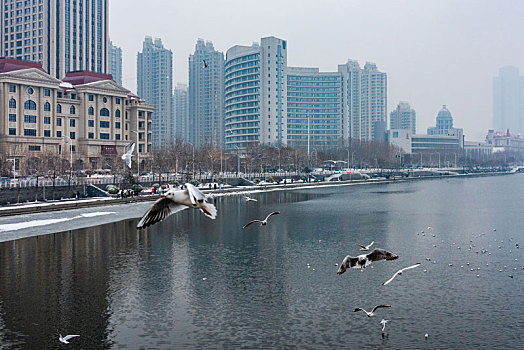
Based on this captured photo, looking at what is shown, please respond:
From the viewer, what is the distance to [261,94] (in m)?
182

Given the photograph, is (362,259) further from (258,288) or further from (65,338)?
(65,338)

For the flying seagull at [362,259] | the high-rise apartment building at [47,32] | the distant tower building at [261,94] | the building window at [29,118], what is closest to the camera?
the flying seagull at [362,259]

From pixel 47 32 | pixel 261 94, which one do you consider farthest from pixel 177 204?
pixel 261 94

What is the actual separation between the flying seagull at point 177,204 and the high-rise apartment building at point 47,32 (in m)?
131

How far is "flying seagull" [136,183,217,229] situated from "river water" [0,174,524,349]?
922 centimetres

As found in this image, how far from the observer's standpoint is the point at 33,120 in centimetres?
9175

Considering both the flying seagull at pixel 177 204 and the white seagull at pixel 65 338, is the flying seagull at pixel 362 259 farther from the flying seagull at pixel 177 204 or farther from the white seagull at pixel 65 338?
the white seagull at pixel 65 338

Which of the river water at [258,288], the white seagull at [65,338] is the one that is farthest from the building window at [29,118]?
the white seagull at [65,338]

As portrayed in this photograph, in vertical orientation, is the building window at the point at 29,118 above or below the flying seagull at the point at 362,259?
above

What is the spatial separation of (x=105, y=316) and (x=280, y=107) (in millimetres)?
164242

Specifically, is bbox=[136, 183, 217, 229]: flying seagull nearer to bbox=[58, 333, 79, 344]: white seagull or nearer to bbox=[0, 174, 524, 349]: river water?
bbox=[0, 174, 524, 349]: river water

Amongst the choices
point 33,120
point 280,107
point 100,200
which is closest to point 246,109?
point 280,107

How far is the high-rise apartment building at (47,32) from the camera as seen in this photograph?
13188cm

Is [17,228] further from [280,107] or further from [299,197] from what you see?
[280,107]
